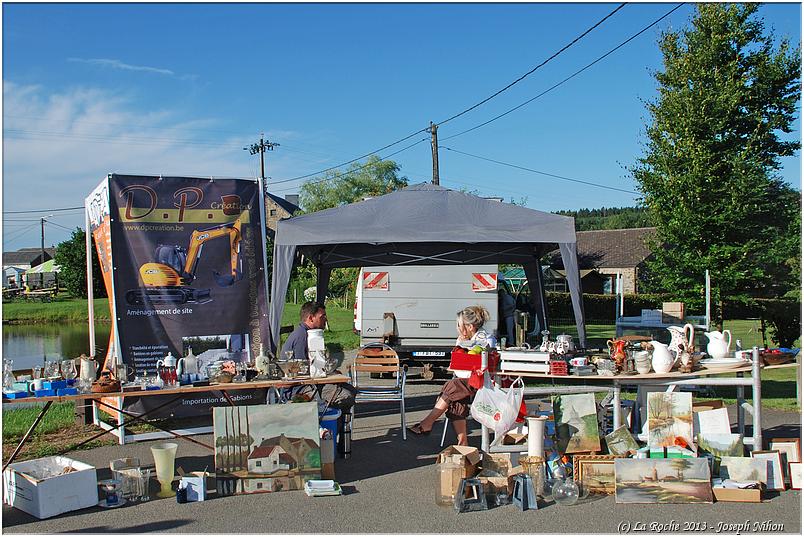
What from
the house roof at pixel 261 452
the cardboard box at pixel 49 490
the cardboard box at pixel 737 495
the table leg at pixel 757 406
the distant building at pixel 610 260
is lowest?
the cardboard box at pixel 737 495

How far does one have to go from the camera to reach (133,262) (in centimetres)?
691

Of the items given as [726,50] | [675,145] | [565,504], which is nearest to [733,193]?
[675,145]

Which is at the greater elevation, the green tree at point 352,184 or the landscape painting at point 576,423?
the green tree at point 352,184

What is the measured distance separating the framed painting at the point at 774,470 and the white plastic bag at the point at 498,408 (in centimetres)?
168

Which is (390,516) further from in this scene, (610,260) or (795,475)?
(610,260)

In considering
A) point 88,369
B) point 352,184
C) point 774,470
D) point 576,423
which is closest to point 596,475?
point 576,423

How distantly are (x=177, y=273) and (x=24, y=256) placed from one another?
82060 mm

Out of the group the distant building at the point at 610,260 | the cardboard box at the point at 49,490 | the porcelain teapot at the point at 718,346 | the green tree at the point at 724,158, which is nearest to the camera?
the cardboard box at the point at 49,490

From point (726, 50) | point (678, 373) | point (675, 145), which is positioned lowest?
point (678, 373)

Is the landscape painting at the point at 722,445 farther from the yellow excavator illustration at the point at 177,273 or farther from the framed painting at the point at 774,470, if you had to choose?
the yellow excavator illustration at the point at 177,273

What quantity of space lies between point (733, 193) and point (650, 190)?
1656mm

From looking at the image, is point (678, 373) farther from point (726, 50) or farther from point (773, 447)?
point (726, 50)

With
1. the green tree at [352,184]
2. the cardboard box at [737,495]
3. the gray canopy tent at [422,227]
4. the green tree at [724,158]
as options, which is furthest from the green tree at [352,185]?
the cardboard box at [737,495]

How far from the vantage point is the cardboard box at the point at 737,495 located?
4.77 m
